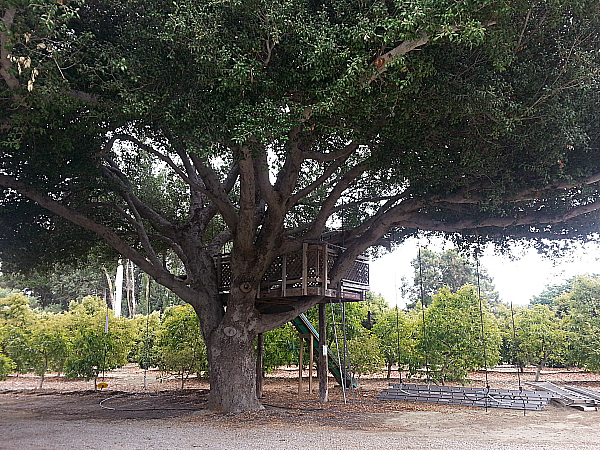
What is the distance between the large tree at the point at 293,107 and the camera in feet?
23.6

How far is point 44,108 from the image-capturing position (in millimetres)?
7664

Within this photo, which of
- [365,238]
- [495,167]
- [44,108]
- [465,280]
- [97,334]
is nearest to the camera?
[44,108]

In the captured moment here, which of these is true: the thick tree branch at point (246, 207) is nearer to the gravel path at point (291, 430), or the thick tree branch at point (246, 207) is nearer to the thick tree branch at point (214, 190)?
the thick tree branch at point (214, 190)

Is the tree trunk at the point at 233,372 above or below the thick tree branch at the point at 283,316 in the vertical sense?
below

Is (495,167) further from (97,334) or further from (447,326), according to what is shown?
(97,334)

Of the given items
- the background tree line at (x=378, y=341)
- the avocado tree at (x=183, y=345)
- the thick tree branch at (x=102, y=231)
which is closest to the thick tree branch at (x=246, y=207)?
the thick tree branch at (x=102, y=231)

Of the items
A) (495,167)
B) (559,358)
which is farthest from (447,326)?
(495,167)

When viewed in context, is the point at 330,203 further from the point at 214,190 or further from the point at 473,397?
the point at 473,397

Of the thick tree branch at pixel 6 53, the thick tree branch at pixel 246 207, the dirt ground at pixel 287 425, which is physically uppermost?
the thick tree branch at pixel 6 53

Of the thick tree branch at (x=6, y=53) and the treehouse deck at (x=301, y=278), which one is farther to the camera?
the treehouse deck at (x=301, y=278)

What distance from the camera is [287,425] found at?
9.91 metres

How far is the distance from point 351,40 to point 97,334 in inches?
596

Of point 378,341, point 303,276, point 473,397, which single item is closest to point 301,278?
point 303,276

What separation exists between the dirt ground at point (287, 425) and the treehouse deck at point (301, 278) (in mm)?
2629
